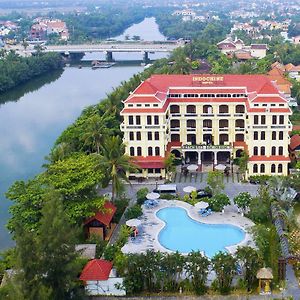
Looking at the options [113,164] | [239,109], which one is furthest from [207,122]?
[113,164]

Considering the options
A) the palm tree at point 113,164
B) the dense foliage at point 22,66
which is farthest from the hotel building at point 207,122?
the dense foliage at point 22,66

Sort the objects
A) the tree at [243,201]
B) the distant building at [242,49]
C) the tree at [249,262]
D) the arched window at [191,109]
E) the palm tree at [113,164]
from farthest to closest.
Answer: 1. the distant building at [242,49]
2. the arched window at [191,109]
3. the palm tree at [113,164]
4. the tree at [243,201]
5. the tree at [249,262]

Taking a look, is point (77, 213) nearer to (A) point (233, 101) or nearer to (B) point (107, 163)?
(B) point (107, 163)

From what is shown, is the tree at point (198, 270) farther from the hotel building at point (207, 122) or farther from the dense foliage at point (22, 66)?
the dense foliage at point (22, 66)

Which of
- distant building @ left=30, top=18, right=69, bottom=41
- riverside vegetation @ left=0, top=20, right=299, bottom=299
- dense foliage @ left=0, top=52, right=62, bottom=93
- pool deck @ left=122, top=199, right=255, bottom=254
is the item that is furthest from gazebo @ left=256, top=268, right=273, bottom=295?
distant building @ left=30, top=18, right=69, bottom=41

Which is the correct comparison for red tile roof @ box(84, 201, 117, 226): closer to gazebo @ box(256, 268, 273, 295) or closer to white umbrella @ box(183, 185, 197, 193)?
white umbrella @ box(183, 185, 197, 193)

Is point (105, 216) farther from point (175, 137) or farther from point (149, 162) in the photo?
point (175, 137)

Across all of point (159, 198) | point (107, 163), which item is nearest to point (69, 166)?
point (107, 163)
